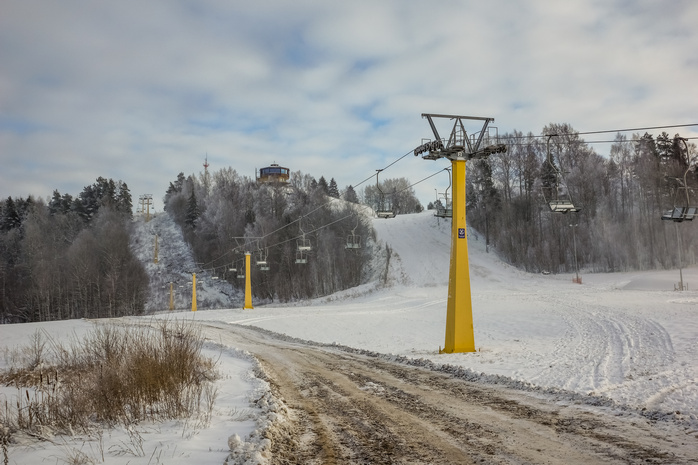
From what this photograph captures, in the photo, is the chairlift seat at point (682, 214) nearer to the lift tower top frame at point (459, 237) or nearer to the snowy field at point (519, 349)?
the snowy field at point (519, 349)

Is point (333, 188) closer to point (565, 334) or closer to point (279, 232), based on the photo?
point (279, 232)

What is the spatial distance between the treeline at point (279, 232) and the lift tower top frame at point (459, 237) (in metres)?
41.9

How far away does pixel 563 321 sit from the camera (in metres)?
25.8

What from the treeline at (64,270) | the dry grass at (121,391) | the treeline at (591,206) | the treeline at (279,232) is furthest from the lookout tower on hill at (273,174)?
the dry grass at (121,391)

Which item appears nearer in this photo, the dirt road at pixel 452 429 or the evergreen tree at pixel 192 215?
the dirt road at pixel 452 429

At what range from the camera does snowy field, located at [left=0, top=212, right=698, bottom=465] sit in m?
6.37

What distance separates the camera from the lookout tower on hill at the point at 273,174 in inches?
4801

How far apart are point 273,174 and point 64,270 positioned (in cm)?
5485

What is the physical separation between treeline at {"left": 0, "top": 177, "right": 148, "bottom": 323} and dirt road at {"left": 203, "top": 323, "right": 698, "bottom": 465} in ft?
261

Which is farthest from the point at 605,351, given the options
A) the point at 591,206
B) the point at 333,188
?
the point at 333,188

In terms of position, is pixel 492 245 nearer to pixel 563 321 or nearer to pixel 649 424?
pixel 563 321

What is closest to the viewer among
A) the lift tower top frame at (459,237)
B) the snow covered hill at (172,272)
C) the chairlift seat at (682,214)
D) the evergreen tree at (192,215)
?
the lift tower top frame at (459,237)

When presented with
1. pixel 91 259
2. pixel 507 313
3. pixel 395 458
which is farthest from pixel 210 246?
pixel 395 458

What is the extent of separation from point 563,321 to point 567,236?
1886 inches
